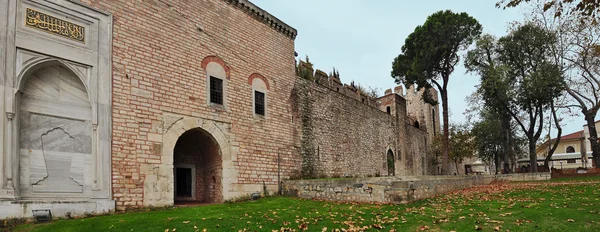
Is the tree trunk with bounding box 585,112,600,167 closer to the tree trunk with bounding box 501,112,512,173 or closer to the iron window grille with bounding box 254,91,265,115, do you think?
the tree trunk with bounding box 501,112,512,173

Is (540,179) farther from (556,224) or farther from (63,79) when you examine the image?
(63,79)

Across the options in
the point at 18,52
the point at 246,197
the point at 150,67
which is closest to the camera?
the point at 18,52

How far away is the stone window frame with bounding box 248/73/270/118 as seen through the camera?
1415cm

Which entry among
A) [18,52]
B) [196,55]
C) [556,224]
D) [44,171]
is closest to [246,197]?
[196,55]

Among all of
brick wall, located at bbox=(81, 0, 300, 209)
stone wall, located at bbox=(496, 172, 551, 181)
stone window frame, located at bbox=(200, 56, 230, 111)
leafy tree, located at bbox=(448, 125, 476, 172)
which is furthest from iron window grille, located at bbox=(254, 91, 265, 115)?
leafy tree, located at bbox=(448, 125, 476, 172)

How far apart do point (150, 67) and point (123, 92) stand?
1123mm

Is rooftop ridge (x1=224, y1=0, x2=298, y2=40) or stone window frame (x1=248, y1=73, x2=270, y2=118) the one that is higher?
rooftop ridge (x1=224, y1=0, x2=298, y2=40)

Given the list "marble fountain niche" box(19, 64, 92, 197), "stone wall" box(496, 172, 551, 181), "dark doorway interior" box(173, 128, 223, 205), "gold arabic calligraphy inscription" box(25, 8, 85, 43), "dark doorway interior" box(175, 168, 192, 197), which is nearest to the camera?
"marble fountain niche" box(19, 64, 92, 197)

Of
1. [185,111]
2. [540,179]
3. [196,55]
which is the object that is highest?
[196,55]

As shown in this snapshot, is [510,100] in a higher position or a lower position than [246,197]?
higher

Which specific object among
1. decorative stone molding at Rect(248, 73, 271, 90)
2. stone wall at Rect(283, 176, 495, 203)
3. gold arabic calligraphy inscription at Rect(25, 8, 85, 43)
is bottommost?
stone wall at Rect(283, 176, 495, 203)

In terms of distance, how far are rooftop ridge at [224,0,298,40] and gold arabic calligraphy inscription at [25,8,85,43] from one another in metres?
5.41

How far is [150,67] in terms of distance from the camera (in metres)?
10.9

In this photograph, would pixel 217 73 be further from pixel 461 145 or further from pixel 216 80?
pixel 461 145
